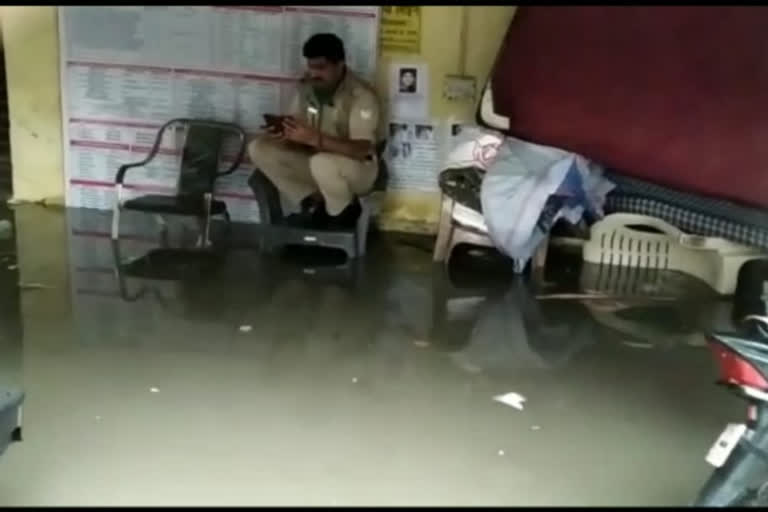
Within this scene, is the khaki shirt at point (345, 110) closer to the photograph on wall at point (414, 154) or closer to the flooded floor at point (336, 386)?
the photograph on wall at point (414, 154)

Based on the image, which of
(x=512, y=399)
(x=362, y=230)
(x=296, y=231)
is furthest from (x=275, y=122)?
(x=512, y=399)

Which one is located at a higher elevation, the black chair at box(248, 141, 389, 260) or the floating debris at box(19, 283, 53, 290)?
the black chair at box(248, 141, 389, 260)

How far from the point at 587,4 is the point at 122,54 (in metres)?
2.44

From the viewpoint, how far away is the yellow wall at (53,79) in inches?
215

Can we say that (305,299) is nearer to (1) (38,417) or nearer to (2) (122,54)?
(1) (38,417)

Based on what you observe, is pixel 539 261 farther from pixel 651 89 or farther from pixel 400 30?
pixel 400 30

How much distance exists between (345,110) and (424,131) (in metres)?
0.53

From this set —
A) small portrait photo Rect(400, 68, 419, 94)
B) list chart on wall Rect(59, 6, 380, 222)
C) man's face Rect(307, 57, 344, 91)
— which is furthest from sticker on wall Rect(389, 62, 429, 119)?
man's face Rect(307, 57, 344, 91)

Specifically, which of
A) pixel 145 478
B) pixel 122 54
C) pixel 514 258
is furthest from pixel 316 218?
pixel 145 478

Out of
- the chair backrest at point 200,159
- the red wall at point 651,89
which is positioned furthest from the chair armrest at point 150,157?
the red wall at point 651,89

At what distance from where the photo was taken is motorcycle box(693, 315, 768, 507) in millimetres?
2316

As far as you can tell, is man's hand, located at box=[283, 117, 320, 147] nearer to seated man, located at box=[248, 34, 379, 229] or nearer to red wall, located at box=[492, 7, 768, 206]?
seated man, located at box=[248, 34, 379, 229]

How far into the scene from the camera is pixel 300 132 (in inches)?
202

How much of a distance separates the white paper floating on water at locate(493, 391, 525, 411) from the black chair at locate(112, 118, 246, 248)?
6.99 ft
